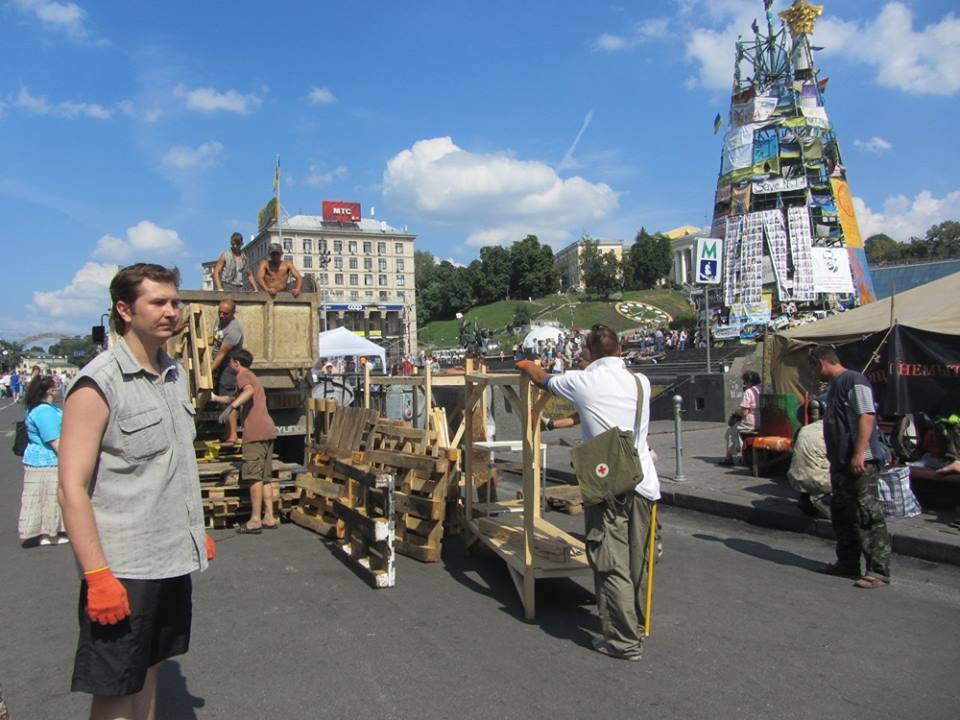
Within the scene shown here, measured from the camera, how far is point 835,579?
5.57 metres

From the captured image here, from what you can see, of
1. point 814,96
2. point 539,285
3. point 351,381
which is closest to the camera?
point 351,381

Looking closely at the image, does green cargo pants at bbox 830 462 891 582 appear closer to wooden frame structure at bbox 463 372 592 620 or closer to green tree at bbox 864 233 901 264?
wooden frame structure at bbox 463 372 592 620

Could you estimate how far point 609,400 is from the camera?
432 cm

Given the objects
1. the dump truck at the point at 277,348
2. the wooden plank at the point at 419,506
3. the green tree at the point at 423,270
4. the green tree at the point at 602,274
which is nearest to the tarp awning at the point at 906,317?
the wooden plank at the point at 419,506

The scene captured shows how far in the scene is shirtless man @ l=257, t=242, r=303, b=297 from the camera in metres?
9.93

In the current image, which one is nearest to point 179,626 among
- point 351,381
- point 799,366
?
point 799,366

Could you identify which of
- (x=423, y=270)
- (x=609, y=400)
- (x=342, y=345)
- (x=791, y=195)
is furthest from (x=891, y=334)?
(x=423, y=270)

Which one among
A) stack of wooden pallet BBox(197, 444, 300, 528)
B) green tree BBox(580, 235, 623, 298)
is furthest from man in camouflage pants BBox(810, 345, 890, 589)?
green tree BBox(580, 235, 623, 298)

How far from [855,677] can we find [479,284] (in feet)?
437

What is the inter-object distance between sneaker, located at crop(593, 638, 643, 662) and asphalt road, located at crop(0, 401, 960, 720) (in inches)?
2.7

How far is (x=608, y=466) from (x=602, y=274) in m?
120

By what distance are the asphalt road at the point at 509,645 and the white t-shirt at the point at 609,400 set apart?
1090 millimetres

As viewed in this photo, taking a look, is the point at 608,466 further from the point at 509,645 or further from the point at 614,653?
the point at 509,645

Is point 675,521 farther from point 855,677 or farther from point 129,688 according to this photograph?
point 129,688
